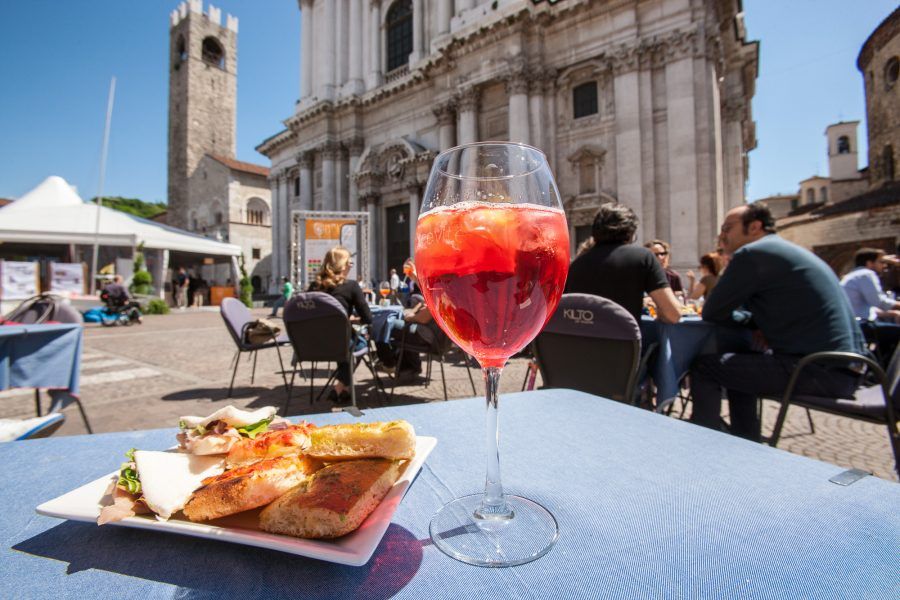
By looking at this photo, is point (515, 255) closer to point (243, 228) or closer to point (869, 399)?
point (869, 399)

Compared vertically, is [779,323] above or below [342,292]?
below

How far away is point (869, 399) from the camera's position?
98.3 inches

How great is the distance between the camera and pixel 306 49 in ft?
81.5

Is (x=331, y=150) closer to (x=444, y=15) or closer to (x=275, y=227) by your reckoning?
(x=275, y=227)

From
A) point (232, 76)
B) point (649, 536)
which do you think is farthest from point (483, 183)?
point (232, 76)

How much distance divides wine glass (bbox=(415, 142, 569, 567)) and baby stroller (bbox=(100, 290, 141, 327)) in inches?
709

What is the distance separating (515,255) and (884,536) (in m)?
0.55

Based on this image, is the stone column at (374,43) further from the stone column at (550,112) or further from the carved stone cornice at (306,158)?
the stone column at (550,112)

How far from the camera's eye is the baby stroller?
14.7m

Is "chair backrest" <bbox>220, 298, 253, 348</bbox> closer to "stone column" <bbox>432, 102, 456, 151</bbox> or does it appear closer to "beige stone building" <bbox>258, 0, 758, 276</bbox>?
"beige stone building" <bbox>258, 0, 758, 276</bbox>

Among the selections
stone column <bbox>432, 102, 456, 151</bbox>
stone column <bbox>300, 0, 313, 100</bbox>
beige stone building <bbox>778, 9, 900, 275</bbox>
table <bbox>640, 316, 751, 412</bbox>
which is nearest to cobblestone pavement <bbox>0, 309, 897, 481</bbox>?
table <bbox>640, 316, 751, 412</bbox>

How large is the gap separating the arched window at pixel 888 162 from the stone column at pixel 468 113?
29.3 meters

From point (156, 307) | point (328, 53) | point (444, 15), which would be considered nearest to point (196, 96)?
point (328, 53)

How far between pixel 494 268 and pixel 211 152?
48790 mm
